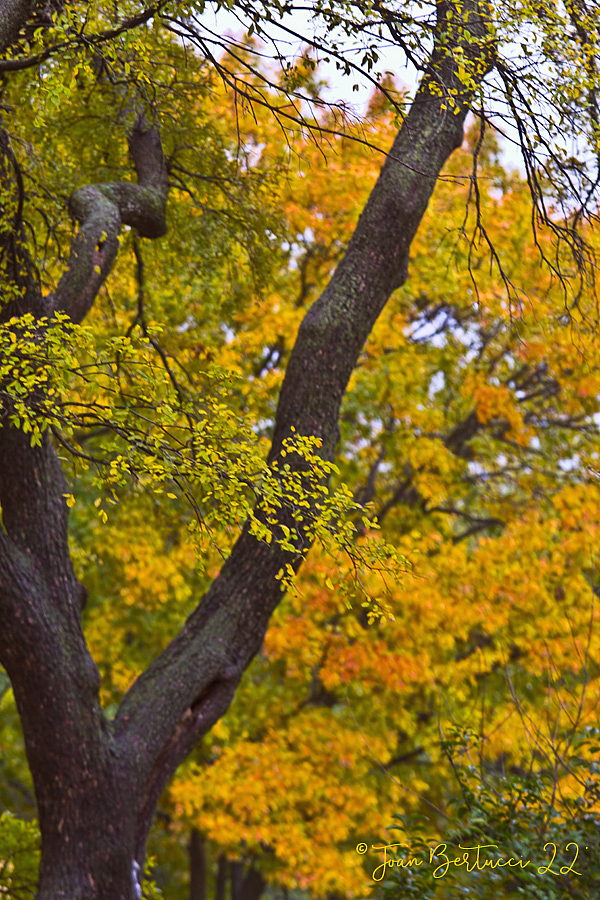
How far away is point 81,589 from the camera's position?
17.1ft

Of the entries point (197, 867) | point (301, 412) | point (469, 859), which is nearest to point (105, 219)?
point (301, 412)

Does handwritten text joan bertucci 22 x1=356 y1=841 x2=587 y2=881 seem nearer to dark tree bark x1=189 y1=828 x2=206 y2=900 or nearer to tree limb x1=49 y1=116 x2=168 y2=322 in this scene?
tree limb x1=49 y1=116 x2=168 y2=322

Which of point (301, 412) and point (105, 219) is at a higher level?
point (105, 219)

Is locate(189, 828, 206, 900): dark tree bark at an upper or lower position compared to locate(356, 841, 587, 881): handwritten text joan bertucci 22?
upper

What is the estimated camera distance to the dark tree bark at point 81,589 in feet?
15.4

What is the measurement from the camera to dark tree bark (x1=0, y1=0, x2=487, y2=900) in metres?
4.70

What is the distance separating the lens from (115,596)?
1099cm

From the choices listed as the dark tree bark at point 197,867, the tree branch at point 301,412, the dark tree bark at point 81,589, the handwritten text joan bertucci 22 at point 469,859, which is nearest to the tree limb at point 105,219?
the dark tree bark at point 81,589

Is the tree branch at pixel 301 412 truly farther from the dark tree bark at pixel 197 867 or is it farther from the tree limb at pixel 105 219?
the dark tree bark at pixel 197 867

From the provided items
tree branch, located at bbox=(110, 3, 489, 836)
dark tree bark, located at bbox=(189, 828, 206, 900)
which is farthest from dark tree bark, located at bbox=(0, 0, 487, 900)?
dark tree bark, located at bbox=(189, 828, 206, 900)

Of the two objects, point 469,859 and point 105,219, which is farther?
point 105,219

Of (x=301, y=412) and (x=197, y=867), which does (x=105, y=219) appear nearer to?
(x=301, y=412)

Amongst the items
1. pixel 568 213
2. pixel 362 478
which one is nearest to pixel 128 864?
pixel 568 213

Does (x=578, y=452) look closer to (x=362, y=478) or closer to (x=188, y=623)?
(x=362, y=478)
